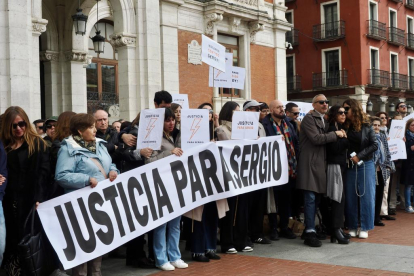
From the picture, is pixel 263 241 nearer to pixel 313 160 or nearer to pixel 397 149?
pixel 313 160

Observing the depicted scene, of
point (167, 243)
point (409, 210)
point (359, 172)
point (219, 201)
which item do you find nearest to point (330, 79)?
point (409, 210)

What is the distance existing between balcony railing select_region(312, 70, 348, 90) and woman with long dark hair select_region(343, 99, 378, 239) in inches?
1129

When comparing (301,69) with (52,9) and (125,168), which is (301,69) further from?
(125,168)

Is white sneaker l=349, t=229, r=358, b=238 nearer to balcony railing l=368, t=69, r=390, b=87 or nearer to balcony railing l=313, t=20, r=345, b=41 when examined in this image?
balcony railing l=368, t=69, r=390, b=87

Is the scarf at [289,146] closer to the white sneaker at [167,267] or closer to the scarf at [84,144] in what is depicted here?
the white sneaker at [167,267]

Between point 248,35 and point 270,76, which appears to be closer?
point 248,35

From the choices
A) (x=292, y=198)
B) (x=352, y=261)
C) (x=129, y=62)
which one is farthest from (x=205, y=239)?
(x=129, y=62)

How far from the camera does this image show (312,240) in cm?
762

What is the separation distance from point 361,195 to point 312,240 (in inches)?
50.4

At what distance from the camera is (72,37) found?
16688 millimetres

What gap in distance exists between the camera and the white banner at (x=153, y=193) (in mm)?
5531

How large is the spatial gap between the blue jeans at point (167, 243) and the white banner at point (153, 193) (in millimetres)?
181

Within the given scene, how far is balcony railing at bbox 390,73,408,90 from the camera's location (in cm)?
3858

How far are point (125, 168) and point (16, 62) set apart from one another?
21.1 feet
